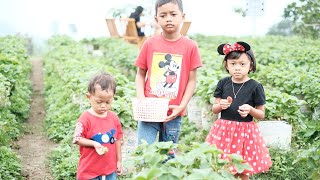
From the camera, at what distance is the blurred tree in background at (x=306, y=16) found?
55.1 feet

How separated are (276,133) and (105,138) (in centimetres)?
268

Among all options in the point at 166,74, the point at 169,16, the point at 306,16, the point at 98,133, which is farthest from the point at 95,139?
the point at 306,16

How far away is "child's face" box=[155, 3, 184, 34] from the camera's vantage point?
3961 mm

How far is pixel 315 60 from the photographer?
10.8m

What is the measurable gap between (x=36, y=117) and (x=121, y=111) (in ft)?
12.7

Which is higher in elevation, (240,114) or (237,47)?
(237,47)

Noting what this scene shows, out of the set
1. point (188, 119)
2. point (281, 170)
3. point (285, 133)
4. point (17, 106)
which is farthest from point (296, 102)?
point (17, 106)

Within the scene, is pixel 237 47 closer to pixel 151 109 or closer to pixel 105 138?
pixel 151 109

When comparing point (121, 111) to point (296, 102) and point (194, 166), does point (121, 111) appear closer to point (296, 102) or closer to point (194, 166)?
point (296, 102)

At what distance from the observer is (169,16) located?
13.0 ft

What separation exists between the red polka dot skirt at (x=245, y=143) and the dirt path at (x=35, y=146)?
2228mm

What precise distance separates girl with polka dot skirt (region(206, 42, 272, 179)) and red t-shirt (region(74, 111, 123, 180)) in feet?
3.28

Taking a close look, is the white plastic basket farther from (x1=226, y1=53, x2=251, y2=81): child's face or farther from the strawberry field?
(x1=226, y1=53, x2=251, y2=81): child's face

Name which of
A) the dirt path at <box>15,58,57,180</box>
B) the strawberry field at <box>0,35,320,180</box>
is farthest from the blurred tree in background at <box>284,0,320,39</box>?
the dirt path at <box>15,58,57,180</box>
